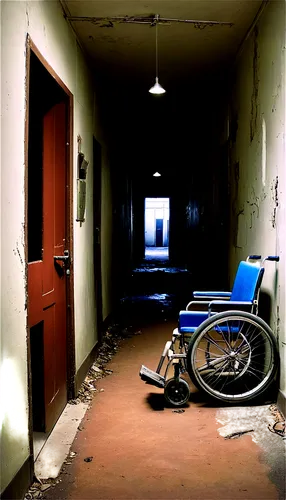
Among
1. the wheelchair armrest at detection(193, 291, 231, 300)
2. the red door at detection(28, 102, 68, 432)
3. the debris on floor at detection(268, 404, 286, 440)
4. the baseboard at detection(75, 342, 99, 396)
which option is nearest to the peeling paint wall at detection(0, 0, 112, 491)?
the red door at detection(28, 102, 68, 432)

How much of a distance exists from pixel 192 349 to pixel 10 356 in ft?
4.66

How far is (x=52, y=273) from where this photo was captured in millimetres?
3057

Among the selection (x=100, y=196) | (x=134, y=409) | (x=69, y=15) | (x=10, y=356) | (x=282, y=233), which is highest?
(x=69, y=15)

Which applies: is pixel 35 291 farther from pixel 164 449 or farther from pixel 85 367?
pixel 85 367

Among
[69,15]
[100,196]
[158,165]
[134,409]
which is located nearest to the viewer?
[134,409]

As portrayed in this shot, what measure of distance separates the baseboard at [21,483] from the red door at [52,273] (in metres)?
0.58

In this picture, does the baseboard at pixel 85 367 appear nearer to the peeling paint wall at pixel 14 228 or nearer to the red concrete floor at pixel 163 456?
the red concrete floor at pixel 163 456

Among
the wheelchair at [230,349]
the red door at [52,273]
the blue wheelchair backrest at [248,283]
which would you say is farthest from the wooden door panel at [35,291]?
the blue wheelchair backrest at [248,283]

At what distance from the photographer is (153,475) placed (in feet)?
7.52

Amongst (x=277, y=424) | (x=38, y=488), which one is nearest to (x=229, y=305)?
(x=277, y=424)

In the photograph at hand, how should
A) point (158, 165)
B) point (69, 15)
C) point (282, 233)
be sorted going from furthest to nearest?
point (158, 165) < point (69, 15) < point (282, 233)

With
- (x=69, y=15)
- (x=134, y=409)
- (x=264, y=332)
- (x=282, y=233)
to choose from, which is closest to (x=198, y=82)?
(x=69, y=15)

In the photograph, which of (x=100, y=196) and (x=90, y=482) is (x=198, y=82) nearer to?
(x=100, y=196)

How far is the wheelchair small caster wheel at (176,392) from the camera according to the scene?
3.21 metres
